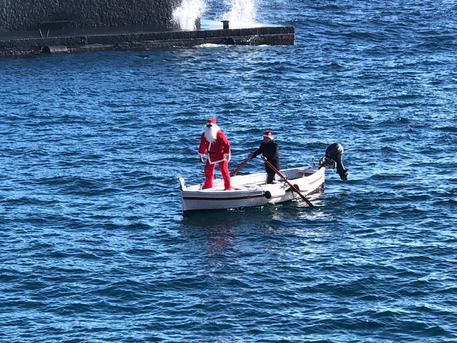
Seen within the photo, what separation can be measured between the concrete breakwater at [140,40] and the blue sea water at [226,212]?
0.71 meters

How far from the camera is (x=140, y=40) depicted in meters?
60.7

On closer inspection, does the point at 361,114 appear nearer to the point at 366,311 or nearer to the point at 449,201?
the point at 449,201

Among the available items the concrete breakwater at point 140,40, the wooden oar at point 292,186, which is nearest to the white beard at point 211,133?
the wooden oar at point 292,186

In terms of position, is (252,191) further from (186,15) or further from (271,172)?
(186,15)

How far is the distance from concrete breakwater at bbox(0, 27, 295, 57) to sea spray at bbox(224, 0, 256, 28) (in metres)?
1.81

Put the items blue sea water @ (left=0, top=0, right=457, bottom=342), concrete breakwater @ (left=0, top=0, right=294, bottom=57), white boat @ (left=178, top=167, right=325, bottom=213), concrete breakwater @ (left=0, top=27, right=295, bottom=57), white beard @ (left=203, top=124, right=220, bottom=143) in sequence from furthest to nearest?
1. concrete breakwater @ (left=0, top=0, right=294, bottom=57)
2. concrete breakwater @ (left=0, top=27, right=295, bottom=57)
3. white boat @ (left=178, top=167, right=325, bottom=213)
4. white beard @ (left=203, top=124, right=220, bottom=143)
5. blue sea water @ (left=0, top=0, right=457, bottom=342)

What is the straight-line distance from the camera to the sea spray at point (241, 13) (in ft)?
217

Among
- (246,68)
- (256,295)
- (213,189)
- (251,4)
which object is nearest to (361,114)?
(246,68)

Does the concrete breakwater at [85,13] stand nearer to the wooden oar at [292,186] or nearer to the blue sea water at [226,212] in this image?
the blue sea water at [226,212]

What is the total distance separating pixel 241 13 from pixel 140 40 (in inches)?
485

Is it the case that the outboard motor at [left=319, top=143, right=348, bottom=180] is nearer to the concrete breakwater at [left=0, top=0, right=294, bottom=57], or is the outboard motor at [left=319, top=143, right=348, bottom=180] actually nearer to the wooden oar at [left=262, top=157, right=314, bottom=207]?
the wooden oar at [left=262, top=157, right=314, bottom=207]

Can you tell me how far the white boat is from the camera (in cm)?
3606

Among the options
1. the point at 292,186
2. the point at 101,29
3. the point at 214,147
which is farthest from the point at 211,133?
the point at 101,29

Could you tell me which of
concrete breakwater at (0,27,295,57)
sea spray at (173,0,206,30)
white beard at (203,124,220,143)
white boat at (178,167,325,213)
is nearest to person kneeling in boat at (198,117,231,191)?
white beard at (203,124,220,143)
